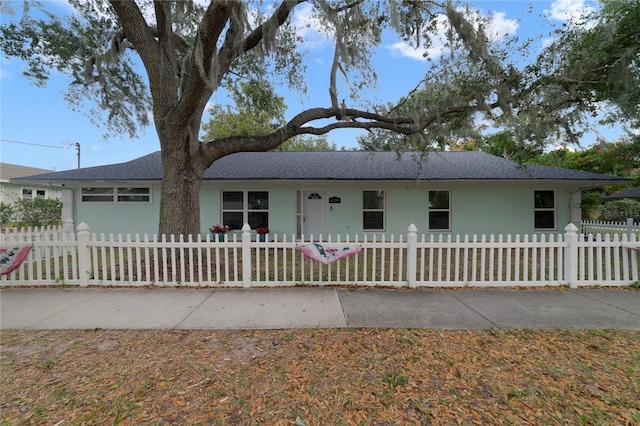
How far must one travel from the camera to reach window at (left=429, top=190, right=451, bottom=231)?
38.0 ft

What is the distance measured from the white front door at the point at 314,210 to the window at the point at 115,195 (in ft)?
19.9

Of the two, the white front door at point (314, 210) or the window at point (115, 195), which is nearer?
the window at point (115, 195)

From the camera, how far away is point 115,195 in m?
11.4

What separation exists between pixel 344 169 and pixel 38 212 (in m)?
18.9

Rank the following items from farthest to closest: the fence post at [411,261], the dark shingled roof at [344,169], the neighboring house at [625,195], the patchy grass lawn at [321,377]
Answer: the neighboring house at [625,195] < the dark shingled roof at [344,169] < the fence post at [411,261] < the patchy grass lawn at [321,377]

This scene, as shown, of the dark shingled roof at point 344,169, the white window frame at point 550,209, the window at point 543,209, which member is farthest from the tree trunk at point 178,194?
the window at point 543,209

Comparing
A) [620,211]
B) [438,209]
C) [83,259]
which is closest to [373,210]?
[438,209]

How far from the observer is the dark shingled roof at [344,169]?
1074 centimetres

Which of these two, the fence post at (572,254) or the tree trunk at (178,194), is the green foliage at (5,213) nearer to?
the tree trunk at (178,194)

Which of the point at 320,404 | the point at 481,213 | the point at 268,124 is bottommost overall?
the point at 320,404

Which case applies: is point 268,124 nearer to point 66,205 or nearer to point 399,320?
point 66,205

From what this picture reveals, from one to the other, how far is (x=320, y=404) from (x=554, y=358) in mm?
2527

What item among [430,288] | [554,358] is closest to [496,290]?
[430,288]

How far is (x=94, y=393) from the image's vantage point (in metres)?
2.50
